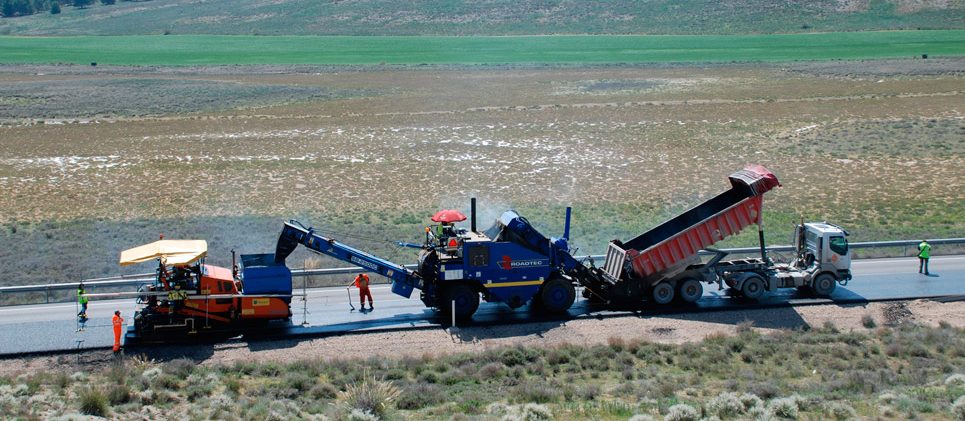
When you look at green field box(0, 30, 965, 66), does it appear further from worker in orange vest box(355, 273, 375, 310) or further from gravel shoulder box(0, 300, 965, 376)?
worker in orange vest box(355, 273, 375, 310)

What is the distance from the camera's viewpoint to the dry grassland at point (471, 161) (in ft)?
120

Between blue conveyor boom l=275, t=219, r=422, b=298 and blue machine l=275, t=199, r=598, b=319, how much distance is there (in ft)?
0.08

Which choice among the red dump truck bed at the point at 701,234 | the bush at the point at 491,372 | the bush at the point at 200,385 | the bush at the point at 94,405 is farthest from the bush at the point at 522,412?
the red dump truck bed at the point at 701,234

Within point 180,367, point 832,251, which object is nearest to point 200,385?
point 180,367

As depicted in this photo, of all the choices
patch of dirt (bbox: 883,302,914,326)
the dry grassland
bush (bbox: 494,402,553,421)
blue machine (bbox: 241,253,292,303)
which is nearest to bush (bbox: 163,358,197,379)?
blue machine (bbox: 241,253,292,303)

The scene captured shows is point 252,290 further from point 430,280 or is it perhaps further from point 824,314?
point 824,314

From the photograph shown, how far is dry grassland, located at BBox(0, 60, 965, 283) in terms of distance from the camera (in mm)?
36469

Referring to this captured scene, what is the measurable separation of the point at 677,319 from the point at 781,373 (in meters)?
4.95

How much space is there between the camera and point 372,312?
25203 millimetres

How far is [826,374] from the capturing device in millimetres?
19031

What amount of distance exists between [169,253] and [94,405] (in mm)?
5869

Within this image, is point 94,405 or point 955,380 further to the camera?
point 955,380

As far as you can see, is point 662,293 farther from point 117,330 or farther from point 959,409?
point 117,330

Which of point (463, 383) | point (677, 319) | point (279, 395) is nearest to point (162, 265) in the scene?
point (279, 395)
